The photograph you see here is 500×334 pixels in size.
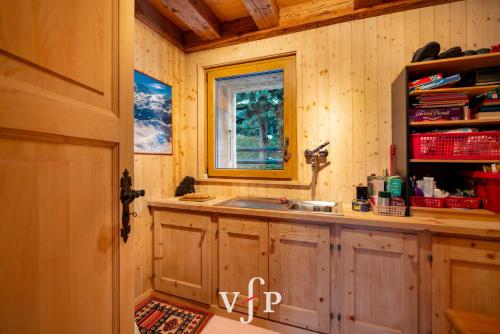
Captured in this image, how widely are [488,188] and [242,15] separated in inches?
97.9

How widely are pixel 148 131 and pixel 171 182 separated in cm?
60

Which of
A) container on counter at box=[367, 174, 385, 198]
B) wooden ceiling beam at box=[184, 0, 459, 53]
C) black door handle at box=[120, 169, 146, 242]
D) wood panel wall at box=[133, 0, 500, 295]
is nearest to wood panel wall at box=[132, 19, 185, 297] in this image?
wood panel wall at box=[133, 0, 500, 295]

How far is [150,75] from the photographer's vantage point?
2100 millimetres

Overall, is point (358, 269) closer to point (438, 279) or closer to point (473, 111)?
point (438, 279)

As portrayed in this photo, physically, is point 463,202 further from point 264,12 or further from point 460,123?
point 264,12

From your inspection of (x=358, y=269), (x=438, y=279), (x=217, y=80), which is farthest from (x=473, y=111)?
(x=217, y=80)

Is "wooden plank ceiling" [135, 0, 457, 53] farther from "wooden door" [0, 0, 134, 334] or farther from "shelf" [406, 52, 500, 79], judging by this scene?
"wooden door" [0, 0, 134, 334]

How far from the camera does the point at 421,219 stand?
138 centimetres

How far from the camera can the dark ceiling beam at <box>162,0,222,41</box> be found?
1.92 metres

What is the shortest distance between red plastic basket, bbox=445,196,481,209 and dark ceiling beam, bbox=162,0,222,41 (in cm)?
249

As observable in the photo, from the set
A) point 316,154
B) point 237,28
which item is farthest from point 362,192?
point 237,28

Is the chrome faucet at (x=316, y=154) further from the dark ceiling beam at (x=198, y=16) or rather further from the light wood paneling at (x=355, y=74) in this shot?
the dark ceiling beam at (x=198, y=16)

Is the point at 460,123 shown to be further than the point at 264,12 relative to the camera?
No

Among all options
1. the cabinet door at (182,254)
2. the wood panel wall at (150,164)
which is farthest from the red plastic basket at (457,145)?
the wood panel wall at (150,164)
